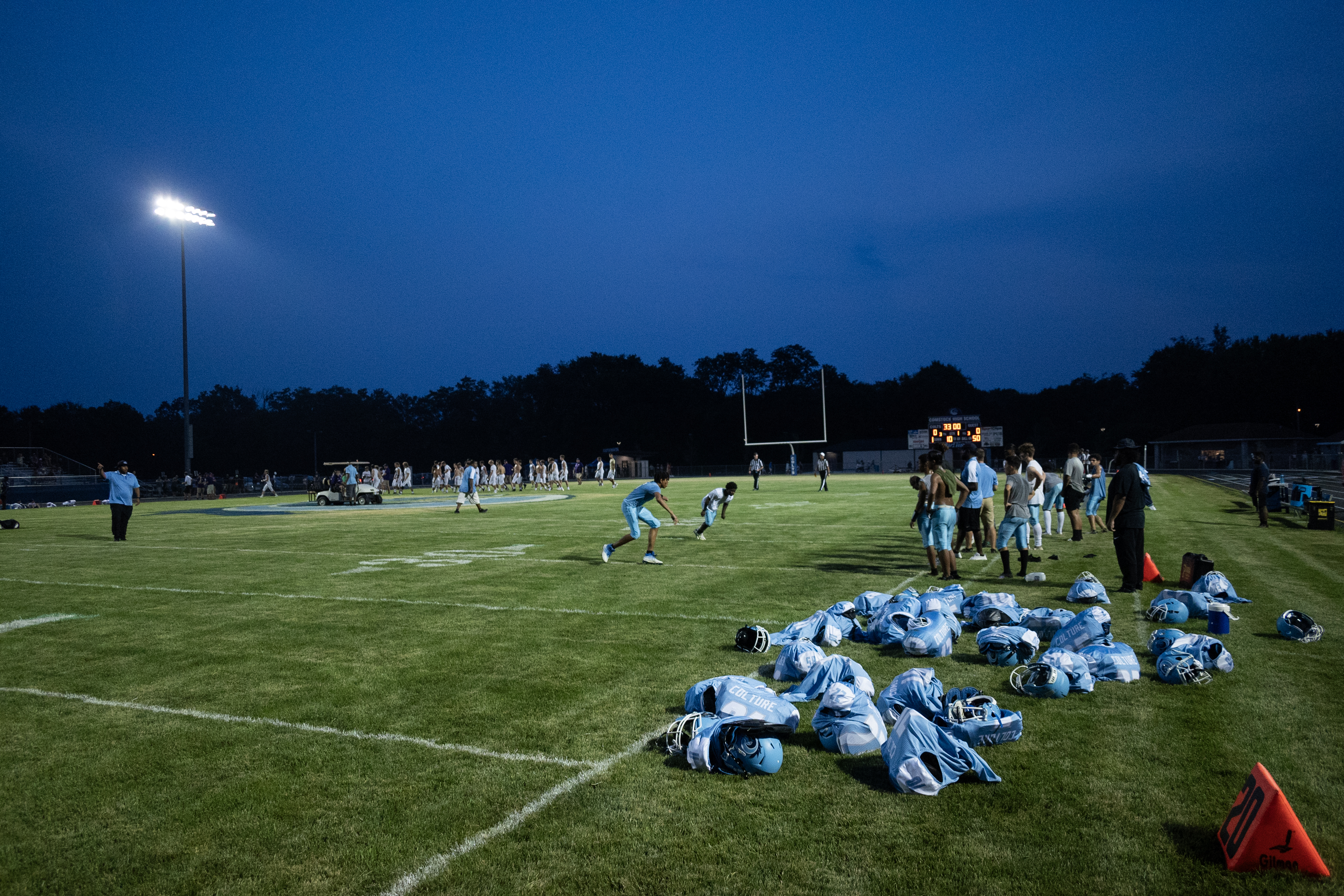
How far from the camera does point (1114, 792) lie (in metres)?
4.62

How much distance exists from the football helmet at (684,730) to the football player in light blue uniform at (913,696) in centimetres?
132

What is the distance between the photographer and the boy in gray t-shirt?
12.2 meters

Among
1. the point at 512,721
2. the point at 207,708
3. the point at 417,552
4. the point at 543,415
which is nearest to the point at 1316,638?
the point at 512,721

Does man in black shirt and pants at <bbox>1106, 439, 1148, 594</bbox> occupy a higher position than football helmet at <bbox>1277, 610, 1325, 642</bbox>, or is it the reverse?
man in black shirt and pants at <bbox>1106, 439, 1148, 594</bbox>

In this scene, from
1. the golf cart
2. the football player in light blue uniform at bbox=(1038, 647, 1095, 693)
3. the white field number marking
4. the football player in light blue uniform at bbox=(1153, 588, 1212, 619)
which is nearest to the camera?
the football player in light blue uniform at bbox=(1038, 647, 1095, 693)

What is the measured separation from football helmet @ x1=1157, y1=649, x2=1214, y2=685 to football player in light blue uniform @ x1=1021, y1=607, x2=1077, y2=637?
4.29ft

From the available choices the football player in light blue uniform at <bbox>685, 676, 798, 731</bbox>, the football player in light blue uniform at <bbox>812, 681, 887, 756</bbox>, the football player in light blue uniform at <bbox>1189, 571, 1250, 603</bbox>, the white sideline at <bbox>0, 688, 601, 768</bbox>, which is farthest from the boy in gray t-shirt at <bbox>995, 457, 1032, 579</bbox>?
the white sideline at <bbox>0, 688, 601, 768</bbox>

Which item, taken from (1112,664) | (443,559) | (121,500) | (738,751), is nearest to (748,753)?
(738,751)

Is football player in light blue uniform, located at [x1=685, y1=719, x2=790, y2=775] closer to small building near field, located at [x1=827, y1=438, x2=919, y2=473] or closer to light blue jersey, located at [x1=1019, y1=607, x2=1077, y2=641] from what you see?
light blue jersey, located at [x1=1019, y1=607, x2=1077, y2=641]

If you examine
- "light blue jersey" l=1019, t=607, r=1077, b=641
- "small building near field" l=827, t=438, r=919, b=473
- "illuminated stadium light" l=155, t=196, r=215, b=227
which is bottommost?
"light blue jersey" l=1019, t=607, r=1077, b=641

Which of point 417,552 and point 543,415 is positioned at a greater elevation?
point 543,415

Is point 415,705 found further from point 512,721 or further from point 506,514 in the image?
point 506,514

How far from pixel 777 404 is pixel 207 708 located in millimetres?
109061

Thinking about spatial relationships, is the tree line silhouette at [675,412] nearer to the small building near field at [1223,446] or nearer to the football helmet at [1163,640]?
the small building near field at [1223,446]
